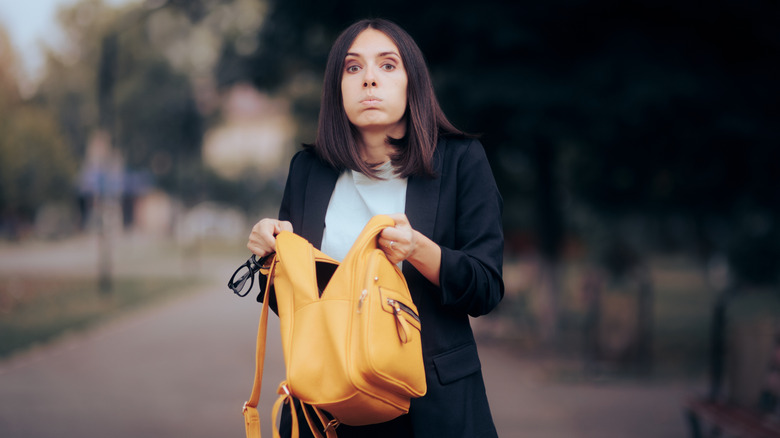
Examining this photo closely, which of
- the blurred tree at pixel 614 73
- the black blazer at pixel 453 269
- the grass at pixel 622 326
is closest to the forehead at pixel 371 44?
the black blazer at pixel 453 269

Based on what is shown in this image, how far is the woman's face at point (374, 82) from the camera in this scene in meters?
2.05

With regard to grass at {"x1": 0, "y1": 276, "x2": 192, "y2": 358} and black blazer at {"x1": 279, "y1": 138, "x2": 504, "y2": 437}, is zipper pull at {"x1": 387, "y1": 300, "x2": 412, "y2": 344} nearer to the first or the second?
black blazer at {"x1": 279, "y1": 138, "x2": 504, "y2": 437}

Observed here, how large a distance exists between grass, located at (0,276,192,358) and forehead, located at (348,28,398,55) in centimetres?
893

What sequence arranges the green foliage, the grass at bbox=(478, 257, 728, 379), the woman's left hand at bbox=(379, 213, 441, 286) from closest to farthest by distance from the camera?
the woman's left hand at bbox=(379, 213, 441, 286) < the grass at bbox=(478, 257, 728, 379) < the green foliage

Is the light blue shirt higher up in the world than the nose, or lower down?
lower down

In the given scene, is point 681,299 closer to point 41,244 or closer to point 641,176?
point 641,176

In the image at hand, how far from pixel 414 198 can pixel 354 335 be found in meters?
0.46

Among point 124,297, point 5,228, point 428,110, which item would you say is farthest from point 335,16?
point 5,228

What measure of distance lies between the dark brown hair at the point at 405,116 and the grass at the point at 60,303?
8.82 metres

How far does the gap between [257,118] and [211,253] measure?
21.5 m

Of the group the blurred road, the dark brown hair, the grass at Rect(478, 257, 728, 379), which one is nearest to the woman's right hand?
the dark brown hair

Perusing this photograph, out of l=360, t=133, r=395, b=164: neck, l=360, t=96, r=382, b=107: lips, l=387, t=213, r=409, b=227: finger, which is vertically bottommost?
l=387, t=213, r=409, b=227: finger

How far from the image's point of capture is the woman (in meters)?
1.96

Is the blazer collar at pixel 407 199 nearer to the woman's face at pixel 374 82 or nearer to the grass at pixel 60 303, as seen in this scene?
the woman's face at pixel 374 82
